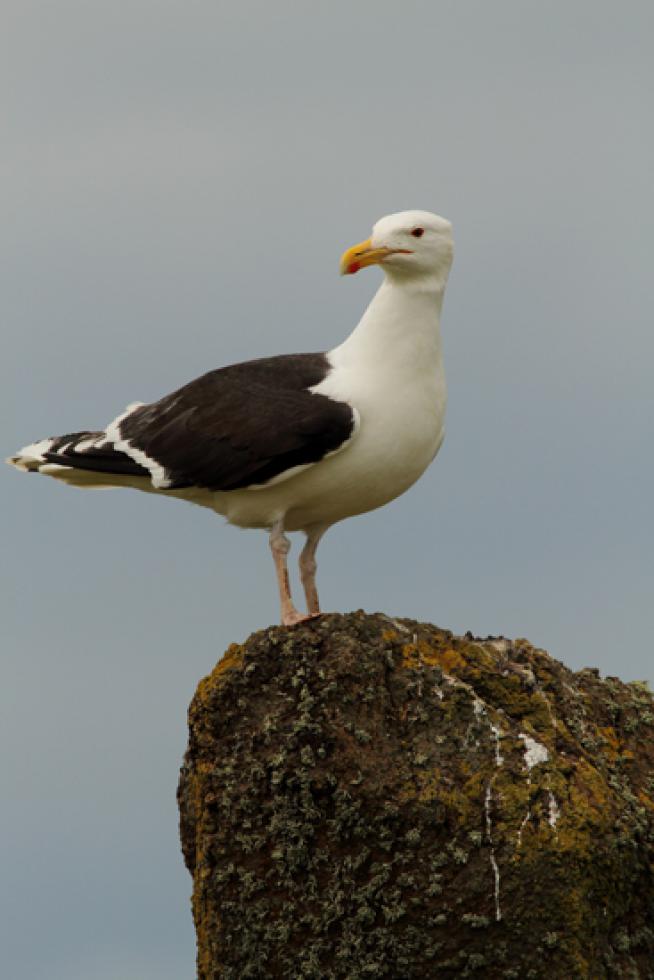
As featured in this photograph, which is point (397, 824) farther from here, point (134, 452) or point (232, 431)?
point (134, 452)

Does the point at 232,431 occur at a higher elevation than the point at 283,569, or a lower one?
higher

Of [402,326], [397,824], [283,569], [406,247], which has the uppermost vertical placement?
[406,247]

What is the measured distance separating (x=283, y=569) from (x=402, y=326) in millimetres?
2044

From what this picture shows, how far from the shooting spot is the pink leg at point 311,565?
1420 centimetres

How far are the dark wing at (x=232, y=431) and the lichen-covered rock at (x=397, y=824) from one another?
63.3 inches

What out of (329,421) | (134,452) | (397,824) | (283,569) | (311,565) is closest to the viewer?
(397,824)

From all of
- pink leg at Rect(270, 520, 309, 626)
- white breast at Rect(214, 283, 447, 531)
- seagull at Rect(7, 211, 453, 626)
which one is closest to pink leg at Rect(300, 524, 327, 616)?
seagull at Rect(7, 211, 453, 626)

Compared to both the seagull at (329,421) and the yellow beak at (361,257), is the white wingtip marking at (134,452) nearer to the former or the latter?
the seagull at (329,421)

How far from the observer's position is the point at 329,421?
42.5ft

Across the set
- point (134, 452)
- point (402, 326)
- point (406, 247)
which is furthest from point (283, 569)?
point (406, 247)

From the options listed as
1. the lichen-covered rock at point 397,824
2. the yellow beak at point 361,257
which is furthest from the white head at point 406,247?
the lichen-covered rock at point 397,824

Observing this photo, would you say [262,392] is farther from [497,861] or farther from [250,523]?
[497,861]

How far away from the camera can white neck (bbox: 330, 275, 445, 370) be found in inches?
529

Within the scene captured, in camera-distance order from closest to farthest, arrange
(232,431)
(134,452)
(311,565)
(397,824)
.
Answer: (397,824)
(232,431)
(134,452)
(311,565)
